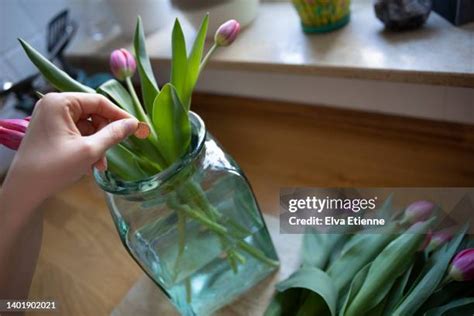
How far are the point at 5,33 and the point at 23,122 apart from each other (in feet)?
1.68

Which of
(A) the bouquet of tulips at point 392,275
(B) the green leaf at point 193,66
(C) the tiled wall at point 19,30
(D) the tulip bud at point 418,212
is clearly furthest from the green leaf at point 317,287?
(C) the tiled wall at point 19,30

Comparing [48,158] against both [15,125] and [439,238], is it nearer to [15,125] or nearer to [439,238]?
[15,125]

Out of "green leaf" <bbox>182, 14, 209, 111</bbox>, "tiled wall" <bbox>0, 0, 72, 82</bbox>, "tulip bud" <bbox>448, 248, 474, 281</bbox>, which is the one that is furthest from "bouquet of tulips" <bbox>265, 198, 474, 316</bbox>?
→ "tiled wall" <bbox>0, 0, 72, 82</bbox>

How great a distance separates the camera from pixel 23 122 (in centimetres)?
36

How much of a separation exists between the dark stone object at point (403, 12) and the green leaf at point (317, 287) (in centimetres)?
37

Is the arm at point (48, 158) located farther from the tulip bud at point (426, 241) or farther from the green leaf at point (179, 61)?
the tulip bud at point (426, 241)

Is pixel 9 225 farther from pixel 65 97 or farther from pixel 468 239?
pixel 468 239

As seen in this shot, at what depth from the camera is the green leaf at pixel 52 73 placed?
14.8 inches

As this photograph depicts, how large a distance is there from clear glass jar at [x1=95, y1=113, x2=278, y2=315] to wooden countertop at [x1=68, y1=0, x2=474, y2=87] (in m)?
0.24


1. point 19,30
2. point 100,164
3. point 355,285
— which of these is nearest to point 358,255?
point 355,285

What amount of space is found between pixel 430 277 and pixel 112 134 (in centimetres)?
32

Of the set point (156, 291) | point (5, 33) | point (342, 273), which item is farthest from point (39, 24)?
point (342, 273)

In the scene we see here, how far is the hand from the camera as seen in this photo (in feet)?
1.06

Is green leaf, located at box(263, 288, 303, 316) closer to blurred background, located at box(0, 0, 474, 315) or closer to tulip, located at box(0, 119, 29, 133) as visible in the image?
blurred background, located at box(0, 0, 474, 315)
